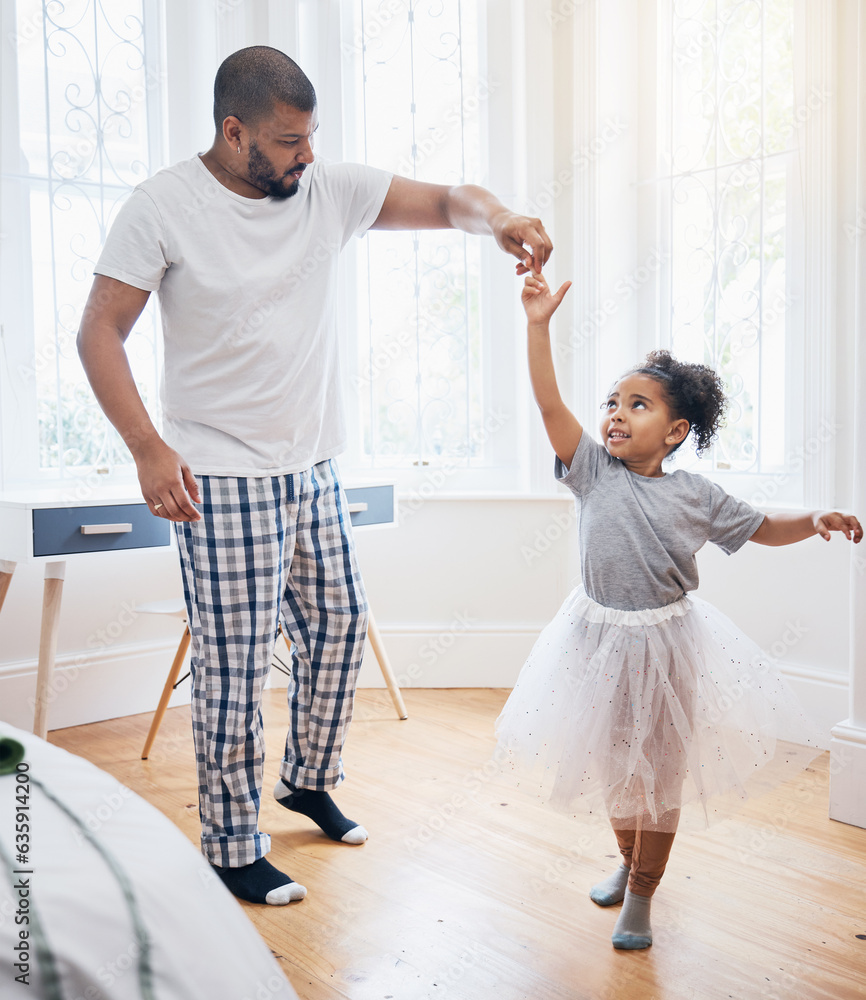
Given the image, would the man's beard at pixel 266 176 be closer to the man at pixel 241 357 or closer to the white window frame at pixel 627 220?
the man at pixel 241 357

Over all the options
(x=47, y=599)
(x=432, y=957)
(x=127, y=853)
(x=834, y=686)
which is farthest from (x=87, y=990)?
(x=834, y=686)

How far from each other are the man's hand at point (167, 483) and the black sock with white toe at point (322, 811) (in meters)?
0.75

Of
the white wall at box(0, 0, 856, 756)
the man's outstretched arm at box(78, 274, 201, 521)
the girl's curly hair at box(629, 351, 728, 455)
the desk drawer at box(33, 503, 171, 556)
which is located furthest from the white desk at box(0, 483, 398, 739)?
the girl's curly hair at box(629, 351, 728, 455)

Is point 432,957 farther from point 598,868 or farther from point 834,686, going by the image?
point 834,686

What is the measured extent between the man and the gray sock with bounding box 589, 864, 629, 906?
52 cm

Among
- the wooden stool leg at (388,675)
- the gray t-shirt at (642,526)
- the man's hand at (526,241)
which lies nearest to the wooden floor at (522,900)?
the wooden stool leg at (388,675)

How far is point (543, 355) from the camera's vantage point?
4.79 feet

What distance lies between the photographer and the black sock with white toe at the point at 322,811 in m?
1.87

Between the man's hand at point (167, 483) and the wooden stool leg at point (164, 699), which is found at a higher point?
Result: the man's hand at point (167, 483)

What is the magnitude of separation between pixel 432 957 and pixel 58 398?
6.71 ft

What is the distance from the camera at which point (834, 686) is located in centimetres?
238

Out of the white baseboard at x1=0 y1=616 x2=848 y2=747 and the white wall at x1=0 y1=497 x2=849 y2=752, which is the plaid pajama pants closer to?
the white wall at x1=0 y1=497 x2=849 y2=752

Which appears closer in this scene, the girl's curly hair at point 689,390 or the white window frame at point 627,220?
the girl's curly hair at point 689,390

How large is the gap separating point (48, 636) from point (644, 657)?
152cm
